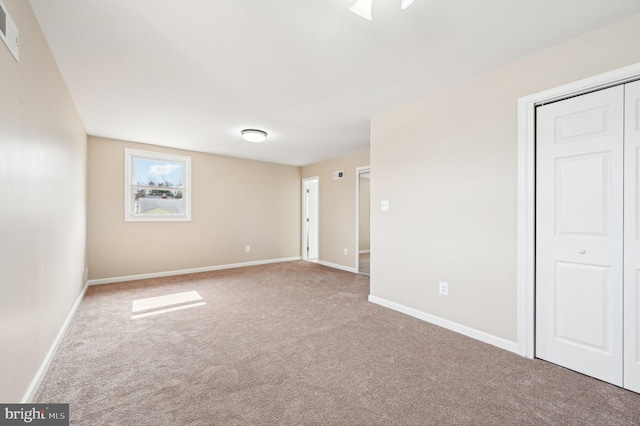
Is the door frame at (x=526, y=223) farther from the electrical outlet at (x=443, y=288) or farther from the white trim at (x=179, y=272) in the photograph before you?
the white trim at (x=179, y=272)

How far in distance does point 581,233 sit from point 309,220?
5450 millimetres

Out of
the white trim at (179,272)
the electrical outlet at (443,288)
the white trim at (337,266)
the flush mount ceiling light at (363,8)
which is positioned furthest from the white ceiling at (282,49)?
the white trim at (337,266)

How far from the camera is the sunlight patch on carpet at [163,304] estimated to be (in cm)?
310

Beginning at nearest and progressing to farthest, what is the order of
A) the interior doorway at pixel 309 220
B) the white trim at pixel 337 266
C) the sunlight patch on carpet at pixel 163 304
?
the sunlight patch on carpet at pixel 163 304
the white trim at pixel 337 266
the interior doorway at pixel 309 220

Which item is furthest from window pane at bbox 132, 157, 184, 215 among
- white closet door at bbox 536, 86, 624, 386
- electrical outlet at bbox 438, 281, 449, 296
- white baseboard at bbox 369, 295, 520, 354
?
white closet door at bbox 536, 86, 624, 386

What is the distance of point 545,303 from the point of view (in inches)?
82.7

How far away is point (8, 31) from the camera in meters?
1.32

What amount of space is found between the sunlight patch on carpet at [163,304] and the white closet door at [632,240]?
393cm

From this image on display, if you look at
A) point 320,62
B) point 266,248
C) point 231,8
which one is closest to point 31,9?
point 231,8

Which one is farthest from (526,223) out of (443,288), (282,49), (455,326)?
(282,49)

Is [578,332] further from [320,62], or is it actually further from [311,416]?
[320,62]

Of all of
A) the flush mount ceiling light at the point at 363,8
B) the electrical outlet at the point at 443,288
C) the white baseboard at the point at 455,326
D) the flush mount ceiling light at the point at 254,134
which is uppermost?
the flush mount ceiling light at the point at 363,8

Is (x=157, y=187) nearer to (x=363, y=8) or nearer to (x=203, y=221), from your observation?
(x=203, y=221)

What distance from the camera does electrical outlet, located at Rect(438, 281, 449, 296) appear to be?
105 inches
